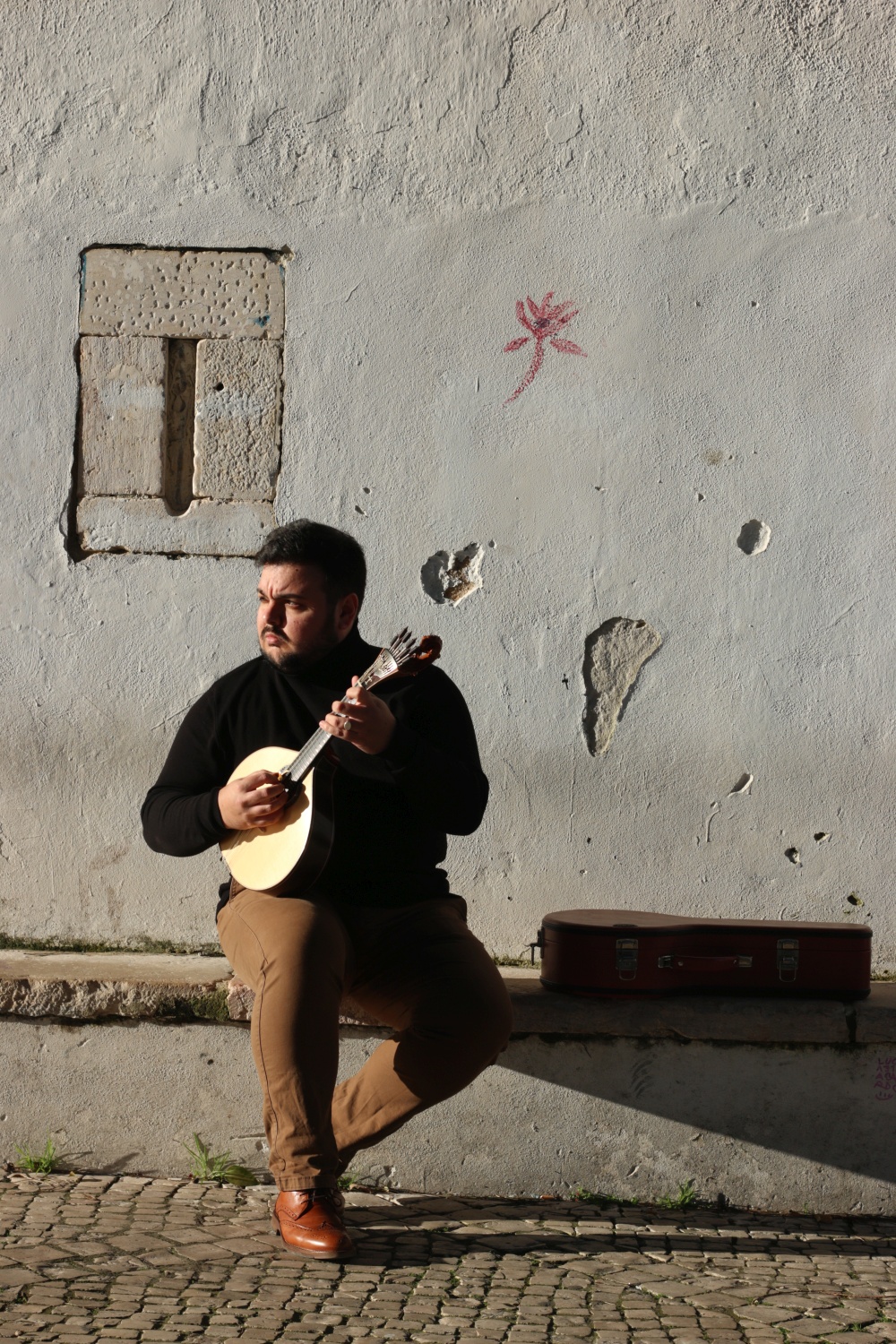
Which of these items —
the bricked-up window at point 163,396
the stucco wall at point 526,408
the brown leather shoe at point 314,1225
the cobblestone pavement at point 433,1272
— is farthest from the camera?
the bricked-up window at point 163,396

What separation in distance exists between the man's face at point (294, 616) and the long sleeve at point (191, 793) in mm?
217

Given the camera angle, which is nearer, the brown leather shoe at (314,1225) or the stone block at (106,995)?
the brown leather shoe at (314,1225)

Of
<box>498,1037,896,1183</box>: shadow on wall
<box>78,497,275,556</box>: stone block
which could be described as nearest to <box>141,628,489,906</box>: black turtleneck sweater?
<box>498,1037,896,1183</box>: shadow on wall

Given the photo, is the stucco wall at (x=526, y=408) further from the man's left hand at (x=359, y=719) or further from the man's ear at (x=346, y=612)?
the man's left hand at (x=359, y=719)

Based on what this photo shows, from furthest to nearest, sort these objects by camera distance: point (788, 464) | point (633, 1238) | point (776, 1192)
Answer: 1. point (788, 464)
2. point (776, 1192)
3. point (633, 1238)

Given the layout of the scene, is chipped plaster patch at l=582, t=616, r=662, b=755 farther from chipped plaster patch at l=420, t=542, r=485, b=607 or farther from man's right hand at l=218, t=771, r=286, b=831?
man's right hand at l=218, t=771, r=286, b=831

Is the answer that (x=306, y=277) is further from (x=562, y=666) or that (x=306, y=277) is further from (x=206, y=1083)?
(x=206, y=1083)

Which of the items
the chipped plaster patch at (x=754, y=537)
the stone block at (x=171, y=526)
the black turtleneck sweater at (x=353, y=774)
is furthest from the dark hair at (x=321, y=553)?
the chipped plaster patch at (x=754, y=537)

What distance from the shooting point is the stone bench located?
10.6 feet

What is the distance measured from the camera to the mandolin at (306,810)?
280 centimetres

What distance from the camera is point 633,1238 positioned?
2.99 metres

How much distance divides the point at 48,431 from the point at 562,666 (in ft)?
5.23

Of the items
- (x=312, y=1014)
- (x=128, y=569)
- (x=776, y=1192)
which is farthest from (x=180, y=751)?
(x=776, y=1192)

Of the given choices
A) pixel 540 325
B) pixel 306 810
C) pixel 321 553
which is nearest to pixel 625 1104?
pixel 306 810
